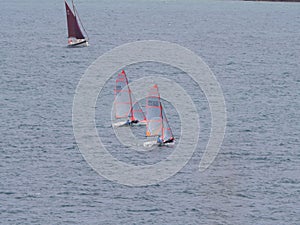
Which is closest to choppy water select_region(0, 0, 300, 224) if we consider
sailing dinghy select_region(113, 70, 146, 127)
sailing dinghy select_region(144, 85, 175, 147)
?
sailing dinghy select_region(113, 70, 146, 127)

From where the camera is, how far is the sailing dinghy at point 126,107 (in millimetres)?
105688

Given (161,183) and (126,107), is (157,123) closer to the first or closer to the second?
(126,107)

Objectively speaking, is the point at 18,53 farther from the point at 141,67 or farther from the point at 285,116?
the point at 285,116

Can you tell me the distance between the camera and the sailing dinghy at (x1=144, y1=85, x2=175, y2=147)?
9356 cm

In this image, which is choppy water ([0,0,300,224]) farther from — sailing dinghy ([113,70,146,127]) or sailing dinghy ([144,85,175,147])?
sailing dinghy ([144,85,175,147])

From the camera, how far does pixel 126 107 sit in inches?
4331

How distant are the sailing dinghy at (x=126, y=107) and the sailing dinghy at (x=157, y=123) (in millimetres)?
9123

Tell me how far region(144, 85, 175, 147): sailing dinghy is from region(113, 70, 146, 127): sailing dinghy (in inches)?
359

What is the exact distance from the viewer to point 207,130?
101 metres

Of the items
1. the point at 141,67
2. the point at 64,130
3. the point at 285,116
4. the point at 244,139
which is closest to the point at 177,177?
the point at 244,139

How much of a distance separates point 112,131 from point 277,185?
3044 cm

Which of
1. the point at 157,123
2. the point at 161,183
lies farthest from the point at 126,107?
the point at 161,183

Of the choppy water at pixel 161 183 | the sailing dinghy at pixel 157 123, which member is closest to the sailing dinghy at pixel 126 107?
the choppy water at pixel 161 183

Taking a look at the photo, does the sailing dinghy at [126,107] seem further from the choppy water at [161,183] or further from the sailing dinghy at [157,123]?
the sailing dinghy at [157,123]
